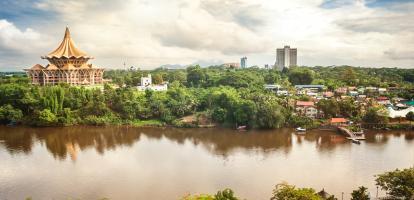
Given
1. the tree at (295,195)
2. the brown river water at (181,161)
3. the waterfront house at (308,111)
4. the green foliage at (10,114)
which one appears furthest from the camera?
the waterfront house at (308,111)

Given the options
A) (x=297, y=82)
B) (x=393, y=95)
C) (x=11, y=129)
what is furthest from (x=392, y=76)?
(x=11, y=129)

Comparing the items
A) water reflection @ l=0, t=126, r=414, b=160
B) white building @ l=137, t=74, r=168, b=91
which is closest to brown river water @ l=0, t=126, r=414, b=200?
water reflection @ l=0, t=126, r=414, b=160

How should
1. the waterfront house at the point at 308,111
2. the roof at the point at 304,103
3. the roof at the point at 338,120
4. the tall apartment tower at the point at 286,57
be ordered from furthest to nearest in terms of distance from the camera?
the tall apartment tower at the point at 286,57 → the roof at the point at 304,103 → the waterfront house at the point at 308,111 → the roof at the point at 338,120

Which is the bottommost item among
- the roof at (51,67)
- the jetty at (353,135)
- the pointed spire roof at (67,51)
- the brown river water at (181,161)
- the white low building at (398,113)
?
the brown river water at (181,161)

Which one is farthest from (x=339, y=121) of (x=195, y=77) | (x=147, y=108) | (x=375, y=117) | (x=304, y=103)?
(x=195, y=77)

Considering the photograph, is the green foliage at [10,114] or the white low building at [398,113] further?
the green foliage at [10,114]

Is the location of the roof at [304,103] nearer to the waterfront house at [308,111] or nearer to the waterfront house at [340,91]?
the waterfront house at [308,111]

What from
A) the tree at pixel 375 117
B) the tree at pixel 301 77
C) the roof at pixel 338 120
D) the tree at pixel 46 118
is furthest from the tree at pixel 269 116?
the tree at pixel 301 77
